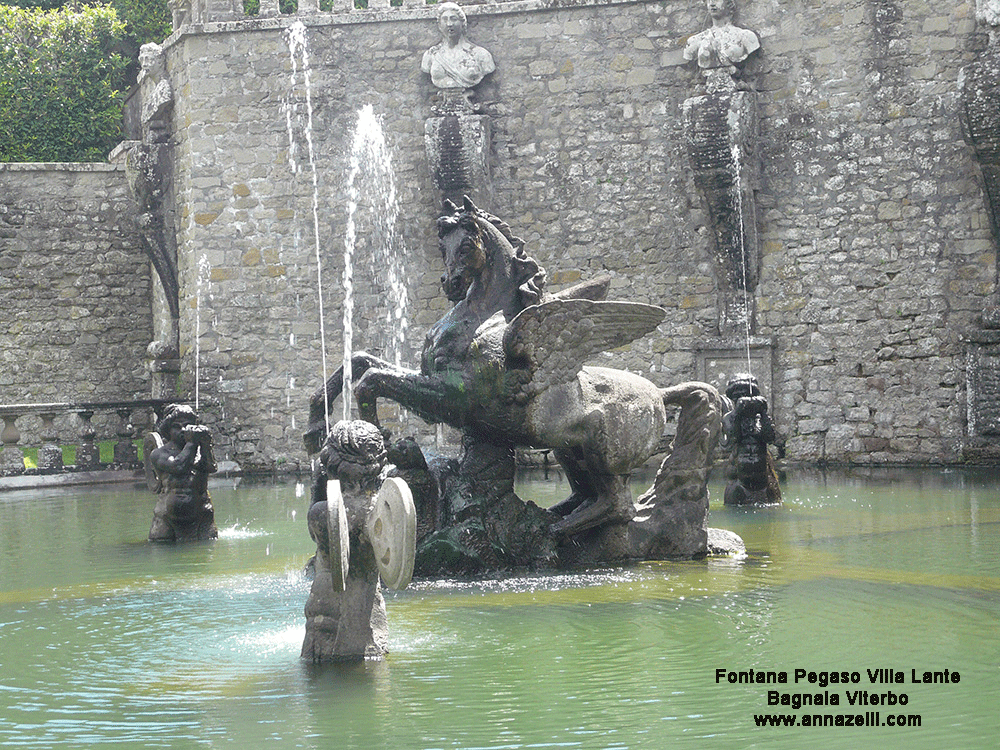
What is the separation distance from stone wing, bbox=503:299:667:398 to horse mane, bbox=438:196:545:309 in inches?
8.2

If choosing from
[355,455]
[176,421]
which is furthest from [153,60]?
[355,455]

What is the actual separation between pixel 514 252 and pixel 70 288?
40.7 feet

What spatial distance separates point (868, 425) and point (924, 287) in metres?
1.47

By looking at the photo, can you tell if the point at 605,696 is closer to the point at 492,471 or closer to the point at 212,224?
the point at 492,471

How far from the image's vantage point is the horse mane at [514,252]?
24.0ft

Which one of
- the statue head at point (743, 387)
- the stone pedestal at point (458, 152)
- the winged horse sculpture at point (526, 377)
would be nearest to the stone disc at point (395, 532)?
the winged horse sculpture at point (526, 377)

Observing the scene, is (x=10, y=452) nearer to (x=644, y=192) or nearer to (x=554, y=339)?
(x=644, y=192)

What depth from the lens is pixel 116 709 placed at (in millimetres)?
4438

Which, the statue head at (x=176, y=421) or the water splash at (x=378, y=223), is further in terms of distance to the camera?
the water splash at (x=378, y=223)

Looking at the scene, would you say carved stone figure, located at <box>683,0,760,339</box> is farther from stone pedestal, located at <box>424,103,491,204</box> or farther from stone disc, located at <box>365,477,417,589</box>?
stone disc, located at <box>365,477,417,589</box>

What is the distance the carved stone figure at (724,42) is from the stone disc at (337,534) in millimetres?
10261

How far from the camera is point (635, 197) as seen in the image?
569 inches

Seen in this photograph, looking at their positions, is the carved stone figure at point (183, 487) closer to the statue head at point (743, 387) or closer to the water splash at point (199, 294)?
the statue head at point (743, 387)

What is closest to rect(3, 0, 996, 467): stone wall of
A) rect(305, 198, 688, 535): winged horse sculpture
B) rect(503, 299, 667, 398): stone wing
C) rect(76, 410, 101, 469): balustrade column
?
rect(76, 410, 101, 469): balustrade column
